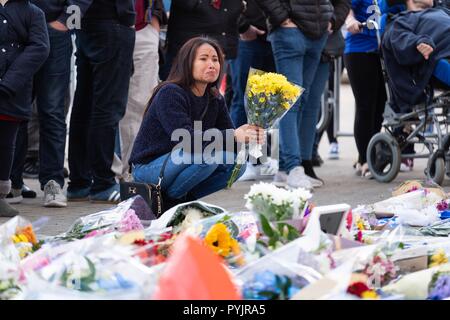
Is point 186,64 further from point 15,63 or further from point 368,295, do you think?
point 368,295

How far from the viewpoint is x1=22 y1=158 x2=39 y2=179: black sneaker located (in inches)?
365

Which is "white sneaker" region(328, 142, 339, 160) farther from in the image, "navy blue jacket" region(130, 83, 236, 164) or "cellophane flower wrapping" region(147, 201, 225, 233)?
"cellophane flower wrapping" region(147, 201, 225, 233)

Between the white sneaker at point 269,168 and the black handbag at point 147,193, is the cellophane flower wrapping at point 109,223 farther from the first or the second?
the white sneaker at point 269,168

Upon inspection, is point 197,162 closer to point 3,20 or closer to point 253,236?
point 3,20

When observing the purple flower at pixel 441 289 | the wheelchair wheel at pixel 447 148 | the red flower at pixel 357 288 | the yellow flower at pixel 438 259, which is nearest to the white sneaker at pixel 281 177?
the wheelchair wheel at pixel 447 148

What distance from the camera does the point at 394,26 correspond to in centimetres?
902

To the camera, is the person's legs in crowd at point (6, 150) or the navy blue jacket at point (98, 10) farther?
the navy blue jacket at point (98, 10)

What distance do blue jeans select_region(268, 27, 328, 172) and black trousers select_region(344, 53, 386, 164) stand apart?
35.0 inches

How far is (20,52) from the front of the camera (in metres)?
7.06

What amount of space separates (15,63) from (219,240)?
123 inches

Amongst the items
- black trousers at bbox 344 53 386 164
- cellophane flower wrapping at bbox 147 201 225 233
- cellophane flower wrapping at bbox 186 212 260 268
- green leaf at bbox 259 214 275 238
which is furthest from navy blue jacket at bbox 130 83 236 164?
black trousers at bbox 344 53 386 164

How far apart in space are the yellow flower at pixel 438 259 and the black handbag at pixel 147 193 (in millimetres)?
2053

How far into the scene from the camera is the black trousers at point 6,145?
23.2ft

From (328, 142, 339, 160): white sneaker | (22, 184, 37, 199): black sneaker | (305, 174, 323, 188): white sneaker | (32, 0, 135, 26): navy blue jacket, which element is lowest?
(328, 142, 339, 160): white sneaker
